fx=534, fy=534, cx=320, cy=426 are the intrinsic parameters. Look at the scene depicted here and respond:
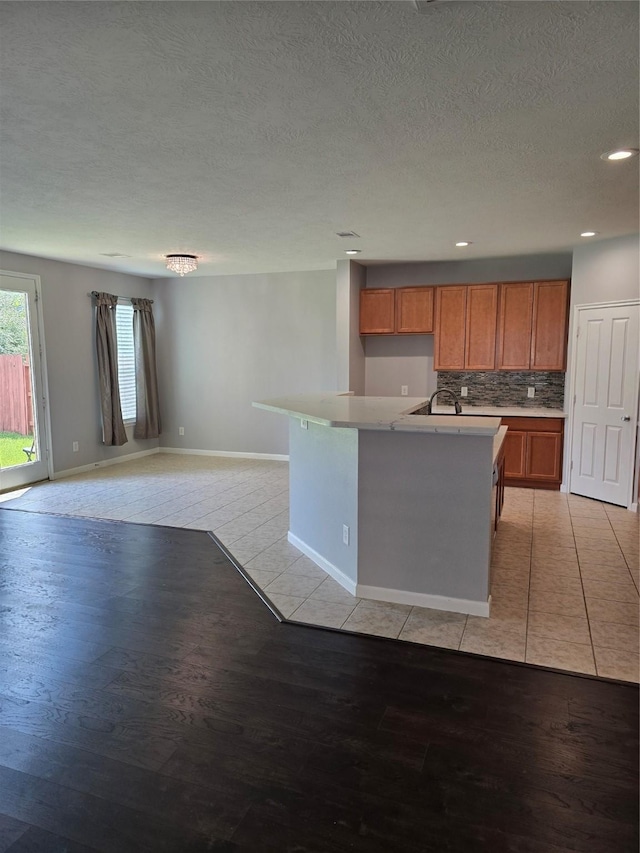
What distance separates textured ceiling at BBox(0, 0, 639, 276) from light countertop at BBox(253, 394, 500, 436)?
1444mm

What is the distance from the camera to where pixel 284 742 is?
2068mm

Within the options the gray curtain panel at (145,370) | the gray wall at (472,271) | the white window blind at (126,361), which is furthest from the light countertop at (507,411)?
the white window blind at (126,361)

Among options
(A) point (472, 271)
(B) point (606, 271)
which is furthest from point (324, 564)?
(A) point (472, 271)

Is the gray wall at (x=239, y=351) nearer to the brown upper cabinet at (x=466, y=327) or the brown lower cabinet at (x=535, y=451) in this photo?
the brown upper cabinet at (x=466, y=327)

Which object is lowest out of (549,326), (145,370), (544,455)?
(544,455)

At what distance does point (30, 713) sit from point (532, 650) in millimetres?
2332

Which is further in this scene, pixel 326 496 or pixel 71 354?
pixel 71 354

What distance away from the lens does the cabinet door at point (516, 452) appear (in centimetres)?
585

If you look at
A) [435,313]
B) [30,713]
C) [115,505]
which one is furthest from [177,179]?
[435,313]

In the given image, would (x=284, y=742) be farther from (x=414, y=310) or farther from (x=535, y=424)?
(x=414, y=310)

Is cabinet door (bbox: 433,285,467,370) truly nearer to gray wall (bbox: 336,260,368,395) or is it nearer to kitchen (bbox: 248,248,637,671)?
kitchen (bbox: 248,248,637,671)

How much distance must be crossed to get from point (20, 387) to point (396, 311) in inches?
173

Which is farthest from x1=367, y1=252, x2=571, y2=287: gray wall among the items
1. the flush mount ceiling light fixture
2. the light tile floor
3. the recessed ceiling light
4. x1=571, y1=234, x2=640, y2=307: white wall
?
the recessed ceiling light

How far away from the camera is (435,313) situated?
20.8ft
